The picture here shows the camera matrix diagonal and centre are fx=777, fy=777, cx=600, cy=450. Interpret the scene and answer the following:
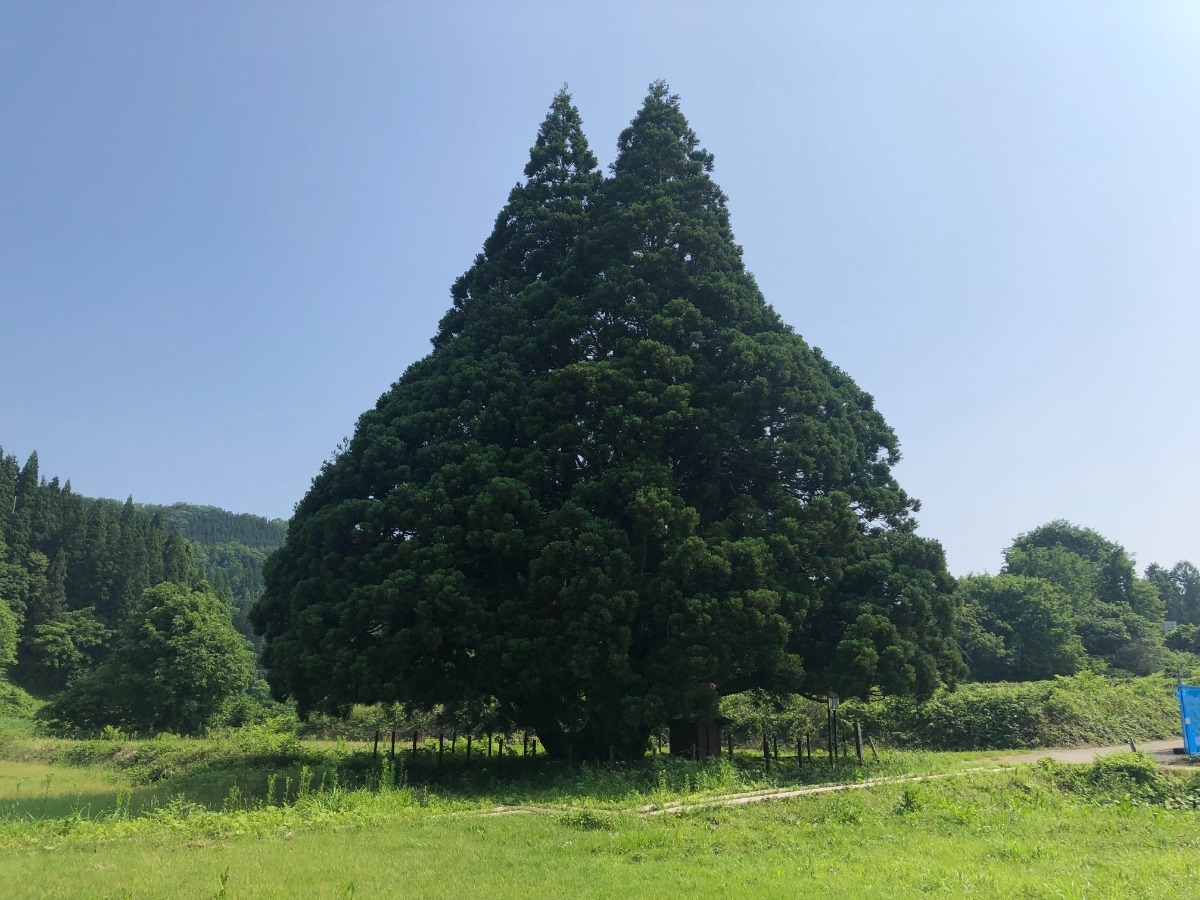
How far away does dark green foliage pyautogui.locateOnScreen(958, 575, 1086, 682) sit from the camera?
4478 centimetres

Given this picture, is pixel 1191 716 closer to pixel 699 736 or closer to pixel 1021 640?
pixel 699 736

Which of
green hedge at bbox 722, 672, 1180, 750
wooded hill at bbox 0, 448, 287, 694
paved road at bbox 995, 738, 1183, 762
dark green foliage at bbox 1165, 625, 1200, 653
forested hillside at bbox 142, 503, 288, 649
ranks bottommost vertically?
paved road at bbox 995, 738, 1183, 762

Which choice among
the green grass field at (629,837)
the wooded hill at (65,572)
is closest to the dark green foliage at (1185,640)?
the green grass field at (629,837)

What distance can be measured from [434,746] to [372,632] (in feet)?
23.3

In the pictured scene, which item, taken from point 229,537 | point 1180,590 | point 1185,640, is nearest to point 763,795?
point 1185,640

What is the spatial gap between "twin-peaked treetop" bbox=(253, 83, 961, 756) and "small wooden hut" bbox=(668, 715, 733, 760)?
1198mm

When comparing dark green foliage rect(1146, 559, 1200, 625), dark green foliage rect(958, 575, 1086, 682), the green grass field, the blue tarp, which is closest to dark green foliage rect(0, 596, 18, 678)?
the green grass field

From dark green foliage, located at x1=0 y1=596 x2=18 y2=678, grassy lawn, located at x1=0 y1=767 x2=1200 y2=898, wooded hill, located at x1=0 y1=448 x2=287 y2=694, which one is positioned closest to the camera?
grassy lawn, located at x1=0 y1=767 x2=1200 y2=898

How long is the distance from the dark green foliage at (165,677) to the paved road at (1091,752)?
99.9ft

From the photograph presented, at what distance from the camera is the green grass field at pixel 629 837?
758cm

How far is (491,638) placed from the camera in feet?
51.3

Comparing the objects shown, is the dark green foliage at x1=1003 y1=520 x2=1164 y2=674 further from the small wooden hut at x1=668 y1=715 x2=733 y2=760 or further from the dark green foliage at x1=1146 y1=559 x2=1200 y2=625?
the small wooden hut at x1=668 y1=715 x2=733 y2=760

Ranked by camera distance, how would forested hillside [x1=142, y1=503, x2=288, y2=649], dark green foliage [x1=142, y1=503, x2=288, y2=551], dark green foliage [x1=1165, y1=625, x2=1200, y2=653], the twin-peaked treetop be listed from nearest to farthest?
the twin-peaked treetop
dark green foliage [x1=1165, y1=625, x2=1200, y2=653]
forested hillside [x1=142, y1=503, x2=288, y2=649]
dark green foliage [x1=142, y1=503, x2=288, y2=551]

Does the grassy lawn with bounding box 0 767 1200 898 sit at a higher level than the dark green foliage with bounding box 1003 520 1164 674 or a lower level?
lower
